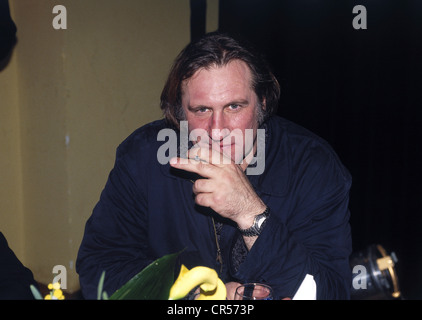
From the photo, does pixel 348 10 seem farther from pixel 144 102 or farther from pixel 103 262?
pixel 103 262

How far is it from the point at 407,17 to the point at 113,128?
1935 millimetres

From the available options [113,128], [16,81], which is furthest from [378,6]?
[16,81]

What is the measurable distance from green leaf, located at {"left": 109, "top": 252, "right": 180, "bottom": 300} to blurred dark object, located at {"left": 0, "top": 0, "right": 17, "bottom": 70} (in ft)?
7.55

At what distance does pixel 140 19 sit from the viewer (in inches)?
116

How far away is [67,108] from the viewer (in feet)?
8.71

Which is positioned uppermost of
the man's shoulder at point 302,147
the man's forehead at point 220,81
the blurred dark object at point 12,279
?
the man's forehead at point 220,81

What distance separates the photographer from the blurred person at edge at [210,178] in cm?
134

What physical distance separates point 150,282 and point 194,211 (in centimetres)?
92

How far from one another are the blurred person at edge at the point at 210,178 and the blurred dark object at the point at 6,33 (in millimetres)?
1341

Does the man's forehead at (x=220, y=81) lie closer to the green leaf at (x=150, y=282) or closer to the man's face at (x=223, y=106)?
the man's face at (x=223, y=106)

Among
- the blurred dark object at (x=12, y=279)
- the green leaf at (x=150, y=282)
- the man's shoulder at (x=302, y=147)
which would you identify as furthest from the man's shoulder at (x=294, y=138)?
the green leaf at (x=150, y=282)

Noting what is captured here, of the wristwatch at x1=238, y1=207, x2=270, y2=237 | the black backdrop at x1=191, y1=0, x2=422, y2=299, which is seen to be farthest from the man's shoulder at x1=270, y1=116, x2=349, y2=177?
Result: the black backdrop at x1=191, y1=0, x2=422, y2=299

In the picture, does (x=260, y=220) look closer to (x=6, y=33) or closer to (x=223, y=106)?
(x=223, y=106)

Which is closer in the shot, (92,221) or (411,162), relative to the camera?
(92,221)
